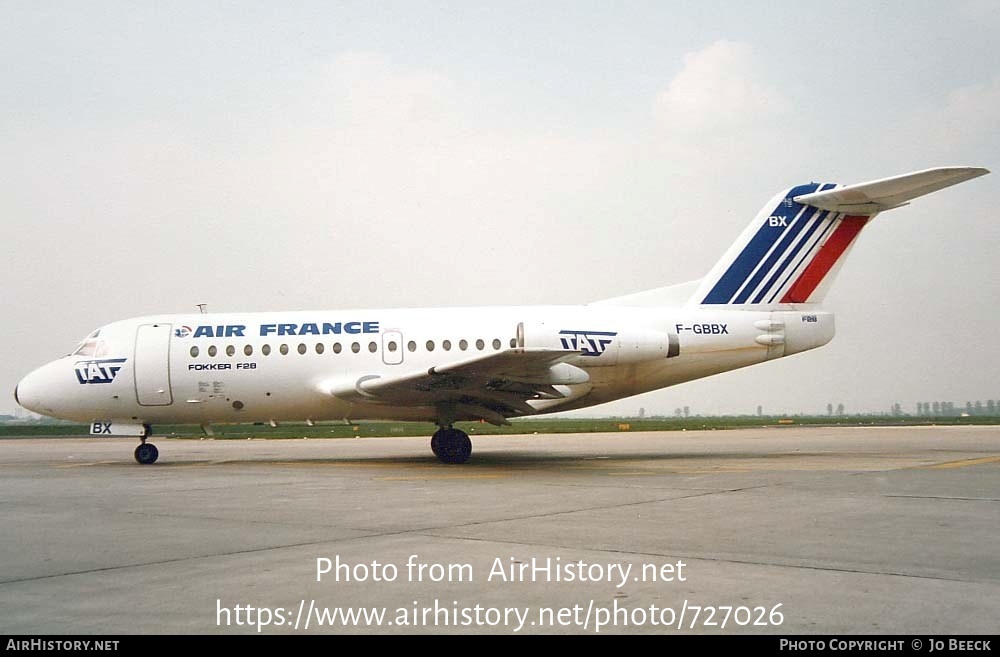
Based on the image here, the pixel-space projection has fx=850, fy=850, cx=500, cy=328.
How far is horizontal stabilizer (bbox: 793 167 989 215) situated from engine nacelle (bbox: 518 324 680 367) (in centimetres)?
488

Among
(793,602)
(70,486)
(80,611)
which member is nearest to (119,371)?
A: (70,486)

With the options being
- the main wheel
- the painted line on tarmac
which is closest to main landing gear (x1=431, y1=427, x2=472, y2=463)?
the main wheel

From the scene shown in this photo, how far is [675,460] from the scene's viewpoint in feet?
59.2

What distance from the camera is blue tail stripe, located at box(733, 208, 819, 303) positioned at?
755 inches

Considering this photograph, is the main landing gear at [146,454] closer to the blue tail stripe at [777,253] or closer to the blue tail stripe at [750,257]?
the blue tail stripe at [750,257]

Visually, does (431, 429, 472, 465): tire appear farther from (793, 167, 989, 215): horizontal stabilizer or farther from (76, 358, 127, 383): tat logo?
(793, 167, 989, 215): horizontal stabilizer

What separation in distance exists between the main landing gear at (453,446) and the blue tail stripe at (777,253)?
6845mm

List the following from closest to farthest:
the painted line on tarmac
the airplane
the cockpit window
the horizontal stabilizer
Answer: the painted line on tarmac < the horizontal stabilizer < the airplane < the cockpit window

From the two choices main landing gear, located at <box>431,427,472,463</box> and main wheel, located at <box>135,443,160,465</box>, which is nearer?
main landing gear, located at <box>431,427,472,463</box>

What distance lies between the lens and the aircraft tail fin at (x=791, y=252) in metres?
19.2

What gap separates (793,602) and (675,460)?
13290mm

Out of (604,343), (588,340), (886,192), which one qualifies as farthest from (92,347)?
(886,192)

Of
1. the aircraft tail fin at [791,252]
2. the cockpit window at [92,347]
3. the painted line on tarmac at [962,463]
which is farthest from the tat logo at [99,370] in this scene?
the painted line on tarmac at [962,463]

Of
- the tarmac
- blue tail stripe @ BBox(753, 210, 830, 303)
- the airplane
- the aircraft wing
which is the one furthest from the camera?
blue tail stripe @ BBox(753, 210, 830, 303)
